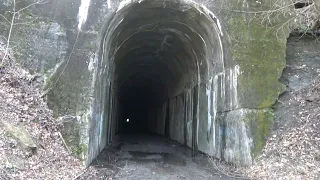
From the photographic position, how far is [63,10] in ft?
27.5

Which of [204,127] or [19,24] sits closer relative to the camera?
[19,24]

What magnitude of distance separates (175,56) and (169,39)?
1.65m

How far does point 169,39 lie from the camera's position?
12195mm

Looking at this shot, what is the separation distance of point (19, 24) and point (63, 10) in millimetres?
1145

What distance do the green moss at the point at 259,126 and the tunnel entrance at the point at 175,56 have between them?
127 centimetres

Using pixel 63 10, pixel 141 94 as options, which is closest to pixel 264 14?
pixel 63 10

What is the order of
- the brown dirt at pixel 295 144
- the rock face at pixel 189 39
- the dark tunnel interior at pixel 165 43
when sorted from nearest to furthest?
the brown dirt at pixel 295 144, the rock face at pixel 189 39, the dark tunnel interior at pixel 165 43

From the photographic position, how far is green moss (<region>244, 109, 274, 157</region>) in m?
8.01

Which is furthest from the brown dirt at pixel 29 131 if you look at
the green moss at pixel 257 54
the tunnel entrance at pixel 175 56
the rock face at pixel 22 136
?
the green moss at pixel 257 54

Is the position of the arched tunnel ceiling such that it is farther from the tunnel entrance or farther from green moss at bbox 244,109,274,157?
green moss at bbox 244,109,274,157

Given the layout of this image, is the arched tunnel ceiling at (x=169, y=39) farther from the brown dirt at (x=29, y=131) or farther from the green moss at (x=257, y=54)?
the brown dirt at (x=29, y=131)

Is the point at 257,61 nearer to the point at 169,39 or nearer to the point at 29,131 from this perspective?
the point at 169,39

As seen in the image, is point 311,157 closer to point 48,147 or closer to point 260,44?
point 260,44

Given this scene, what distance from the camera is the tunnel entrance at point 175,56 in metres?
A: 9.18
